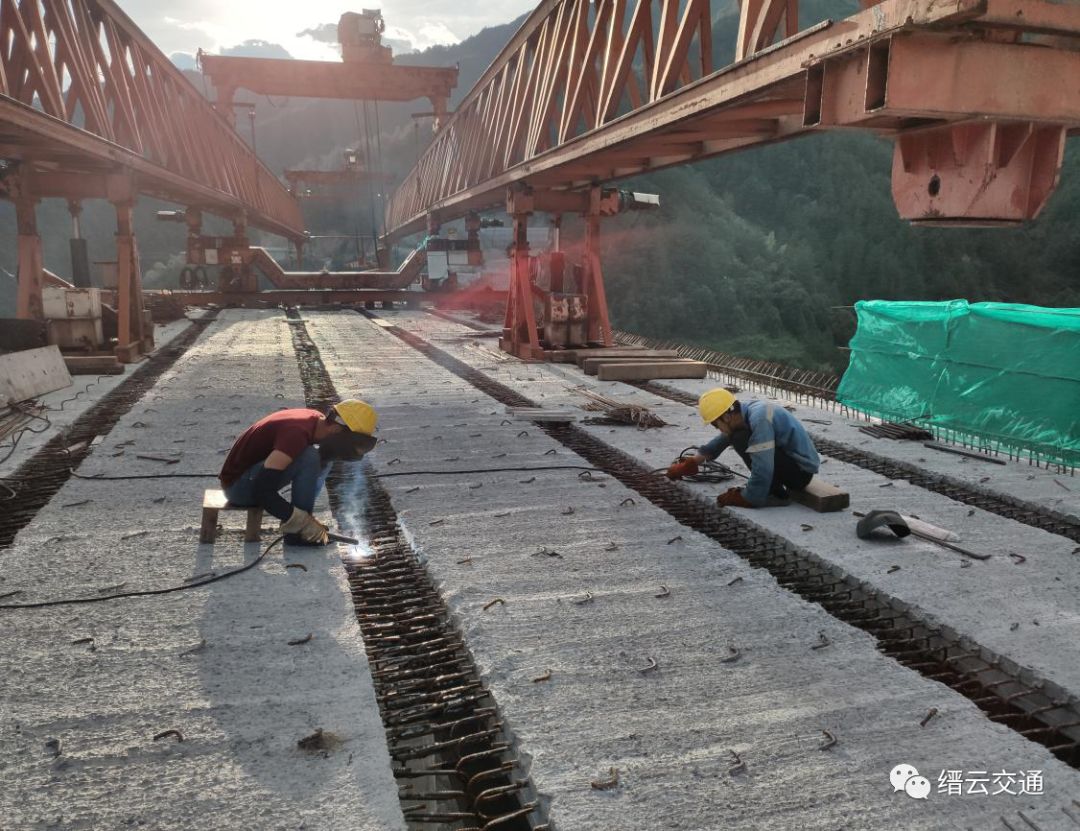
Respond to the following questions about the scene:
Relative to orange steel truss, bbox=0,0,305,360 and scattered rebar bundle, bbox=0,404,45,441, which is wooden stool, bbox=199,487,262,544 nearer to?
scattered rebar bundle, bbox=0,404,45,441

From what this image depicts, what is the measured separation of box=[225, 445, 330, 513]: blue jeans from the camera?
4621mm

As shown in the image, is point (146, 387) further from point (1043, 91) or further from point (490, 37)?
point (490, 37)

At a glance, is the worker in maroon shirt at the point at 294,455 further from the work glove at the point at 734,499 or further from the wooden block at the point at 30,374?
the wooden block at the point at 30,374

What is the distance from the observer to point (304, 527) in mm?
4719

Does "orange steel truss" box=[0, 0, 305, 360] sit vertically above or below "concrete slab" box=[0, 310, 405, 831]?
above

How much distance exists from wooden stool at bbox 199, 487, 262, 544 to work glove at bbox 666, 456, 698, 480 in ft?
10.5

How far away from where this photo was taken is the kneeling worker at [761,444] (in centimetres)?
526

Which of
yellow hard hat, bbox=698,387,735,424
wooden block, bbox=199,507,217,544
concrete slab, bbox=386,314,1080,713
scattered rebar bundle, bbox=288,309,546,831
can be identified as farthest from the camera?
yellow hard hat, bbox=698,387,735,424

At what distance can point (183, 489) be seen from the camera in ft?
19.4

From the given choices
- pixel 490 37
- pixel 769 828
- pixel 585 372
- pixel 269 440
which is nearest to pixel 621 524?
pixel 269 440

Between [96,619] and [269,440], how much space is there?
4.25 ft

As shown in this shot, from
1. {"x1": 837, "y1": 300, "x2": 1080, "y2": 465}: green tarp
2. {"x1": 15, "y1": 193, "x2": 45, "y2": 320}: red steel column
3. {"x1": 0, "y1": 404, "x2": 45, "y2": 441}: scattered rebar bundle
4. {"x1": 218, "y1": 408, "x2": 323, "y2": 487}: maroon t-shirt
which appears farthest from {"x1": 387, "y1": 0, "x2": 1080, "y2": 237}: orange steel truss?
{"x1": 15, "y1": 193, "x2": 45, "y2": 320}: red steel column

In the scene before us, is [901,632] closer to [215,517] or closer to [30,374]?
[215,517]

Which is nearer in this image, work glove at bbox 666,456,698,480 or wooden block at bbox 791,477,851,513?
wooden block at bbox 791,477,851,513
